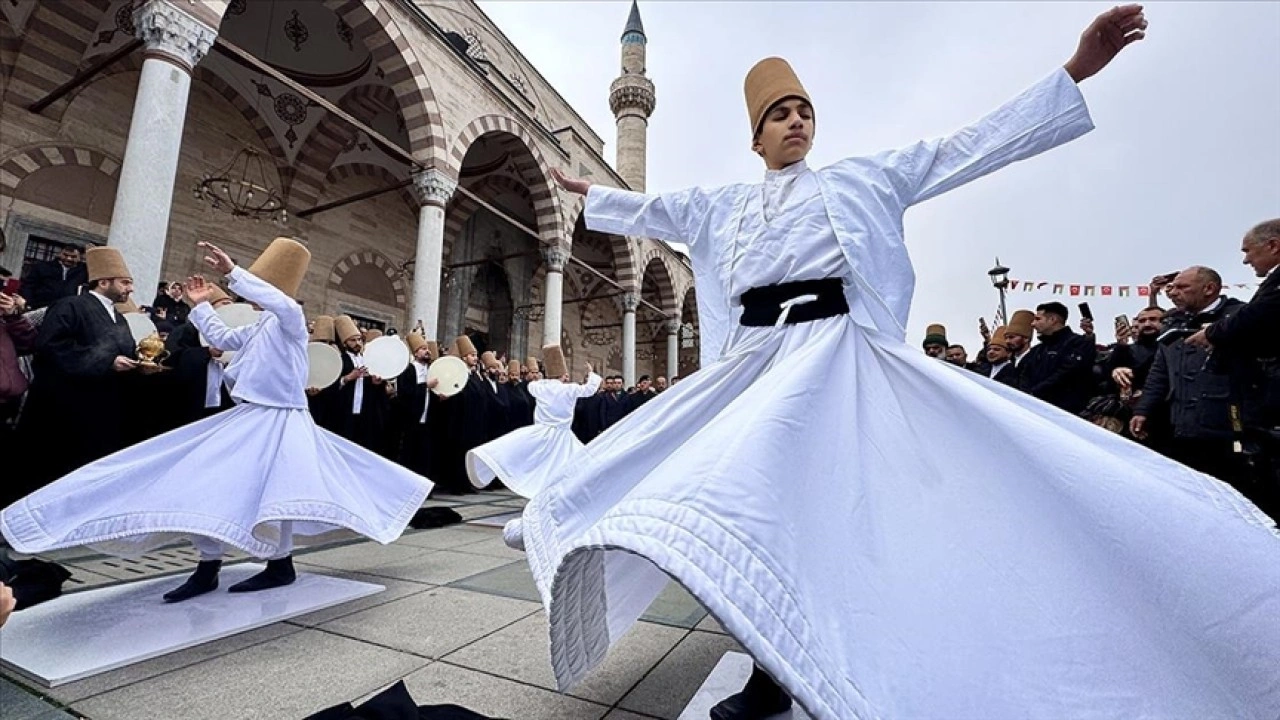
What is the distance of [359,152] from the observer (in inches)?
519

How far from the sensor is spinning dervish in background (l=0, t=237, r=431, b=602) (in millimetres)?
2361

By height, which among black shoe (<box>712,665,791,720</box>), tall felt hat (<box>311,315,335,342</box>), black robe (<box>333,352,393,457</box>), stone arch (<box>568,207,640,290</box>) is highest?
stone arch (<box>568,207,640,290</box>)

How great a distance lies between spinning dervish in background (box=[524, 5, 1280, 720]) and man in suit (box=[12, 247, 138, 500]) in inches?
178

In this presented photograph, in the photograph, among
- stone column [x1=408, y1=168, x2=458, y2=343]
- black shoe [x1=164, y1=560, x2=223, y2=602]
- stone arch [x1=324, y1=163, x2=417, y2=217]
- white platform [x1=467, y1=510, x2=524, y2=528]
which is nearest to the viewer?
black shoe [x1=164, y1=560, x2=223, y2=602]

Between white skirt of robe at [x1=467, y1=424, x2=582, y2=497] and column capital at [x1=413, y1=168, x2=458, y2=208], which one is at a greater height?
column capital at [x1=413, y1=168, x2=458, y2=208]

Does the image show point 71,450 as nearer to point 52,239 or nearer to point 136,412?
point 136,412

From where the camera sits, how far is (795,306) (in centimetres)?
160

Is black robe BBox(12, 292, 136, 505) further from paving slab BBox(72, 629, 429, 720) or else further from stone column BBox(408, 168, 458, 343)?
stone column BBox(408, 168, 458, 343)

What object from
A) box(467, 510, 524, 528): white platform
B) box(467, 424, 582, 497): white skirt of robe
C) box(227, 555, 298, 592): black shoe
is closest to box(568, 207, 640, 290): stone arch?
box(467, 424, 582, 497): white skirt of robe

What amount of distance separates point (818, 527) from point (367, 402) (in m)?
6.77

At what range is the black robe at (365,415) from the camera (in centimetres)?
633

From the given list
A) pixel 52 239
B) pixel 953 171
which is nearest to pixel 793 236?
pixel 953 171

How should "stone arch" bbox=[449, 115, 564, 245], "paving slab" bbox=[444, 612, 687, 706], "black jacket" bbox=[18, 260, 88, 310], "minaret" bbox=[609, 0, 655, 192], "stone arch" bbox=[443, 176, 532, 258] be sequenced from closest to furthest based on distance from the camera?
1. "paving slab" bbox=[444, 612, 687, 706]
2. "black jacket" bbox=[18, 260, 88, 310]
3. "stone arch" bbox=[449, 115, 564, 245]
4. "stone arch" bbox=[443, 176, 532, 258]
5. "minaret" bbox=[609, 0, 655, 192]

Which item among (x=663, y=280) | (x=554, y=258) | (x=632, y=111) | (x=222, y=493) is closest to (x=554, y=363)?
(x=222, y=493)
